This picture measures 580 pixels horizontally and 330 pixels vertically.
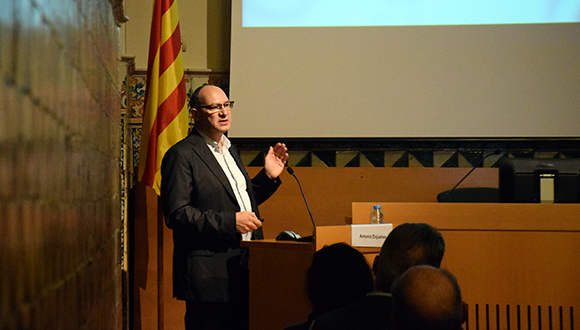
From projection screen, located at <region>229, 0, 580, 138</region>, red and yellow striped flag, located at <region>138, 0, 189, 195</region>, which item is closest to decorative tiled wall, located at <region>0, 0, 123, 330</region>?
red and yellow striped flag, located at <region>138, 0, 189, 195</region>

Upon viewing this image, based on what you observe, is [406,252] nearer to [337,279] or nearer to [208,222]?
[337,279]

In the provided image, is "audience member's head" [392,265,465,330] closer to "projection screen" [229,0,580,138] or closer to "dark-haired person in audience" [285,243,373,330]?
"dark-haired person in audience" [285,243,373,330]

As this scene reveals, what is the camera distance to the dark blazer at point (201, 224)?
238cm

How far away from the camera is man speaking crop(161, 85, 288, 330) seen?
7.84 ft

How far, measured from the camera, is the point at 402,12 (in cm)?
430

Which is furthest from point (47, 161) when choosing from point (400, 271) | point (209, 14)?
point (209, 14)

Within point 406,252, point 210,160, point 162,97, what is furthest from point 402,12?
point 406,252

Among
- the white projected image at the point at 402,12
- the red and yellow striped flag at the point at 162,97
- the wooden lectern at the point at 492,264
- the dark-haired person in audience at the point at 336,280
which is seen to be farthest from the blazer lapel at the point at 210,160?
the white projected image at the point at 402,12

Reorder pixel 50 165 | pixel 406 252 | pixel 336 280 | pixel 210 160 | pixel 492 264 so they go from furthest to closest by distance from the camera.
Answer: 1. pixel 210 160
2. pixel 492 264
3. pixel 406 252
4. pixel 336 280
5. pixel 50 165

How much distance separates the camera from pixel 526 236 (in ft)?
7.68

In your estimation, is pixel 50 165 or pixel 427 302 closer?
pixel 50 165

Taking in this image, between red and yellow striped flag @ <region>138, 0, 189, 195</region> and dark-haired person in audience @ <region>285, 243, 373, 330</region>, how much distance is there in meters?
2.19

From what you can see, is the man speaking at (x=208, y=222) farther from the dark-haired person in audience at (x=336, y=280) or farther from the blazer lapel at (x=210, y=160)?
the dark-haired person in audience at (x=336, y=280)

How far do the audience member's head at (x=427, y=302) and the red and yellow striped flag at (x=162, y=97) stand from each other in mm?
2602
